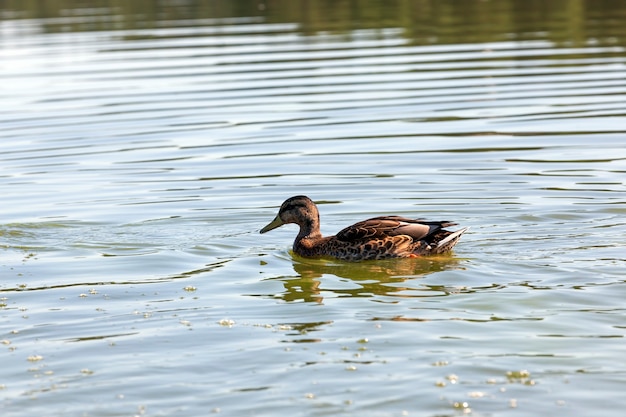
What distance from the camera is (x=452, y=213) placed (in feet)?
45.4

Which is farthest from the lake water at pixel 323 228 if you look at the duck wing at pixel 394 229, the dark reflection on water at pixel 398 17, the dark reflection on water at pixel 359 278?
the dark reflection on water at pixel 398 17

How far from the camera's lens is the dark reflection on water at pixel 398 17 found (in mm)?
31719

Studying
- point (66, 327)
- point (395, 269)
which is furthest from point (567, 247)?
point (66, 327)

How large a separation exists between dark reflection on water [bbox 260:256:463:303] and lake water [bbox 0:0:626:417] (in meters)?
0.05

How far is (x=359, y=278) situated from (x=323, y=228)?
2.37 m

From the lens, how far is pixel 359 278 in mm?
11633

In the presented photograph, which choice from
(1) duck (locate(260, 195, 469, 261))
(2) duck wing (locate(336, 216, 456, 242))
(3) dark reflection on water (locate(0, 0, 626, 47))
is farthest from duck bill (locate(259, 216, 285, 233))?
(3) dark reflection on water (locate(0, 0, 626, 47))

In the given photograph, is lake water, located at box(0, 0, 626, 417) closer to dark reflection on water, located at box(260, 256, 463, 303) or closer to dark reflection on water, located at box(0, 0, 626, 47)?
dark reflection on water, located at box(260, 256, 463, 303)

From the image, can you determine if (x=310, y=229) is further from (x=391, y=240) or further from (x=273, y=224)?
(x=391, y=240)

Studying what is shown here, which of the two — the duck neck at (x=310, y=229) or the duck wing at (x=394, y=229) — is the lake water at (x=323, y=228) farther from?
the duck neck at (x=310, y=229)

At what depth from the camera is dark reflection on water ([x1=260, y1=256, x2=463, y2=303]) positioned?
35.5ft

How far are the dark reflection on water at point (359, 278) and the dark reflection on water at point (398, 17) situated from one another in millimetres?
18363

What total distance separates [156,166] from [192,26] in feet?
68.9

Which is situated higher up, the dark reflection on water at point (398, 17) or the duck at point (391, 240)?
the dark reflection on water at point (398, 17)
